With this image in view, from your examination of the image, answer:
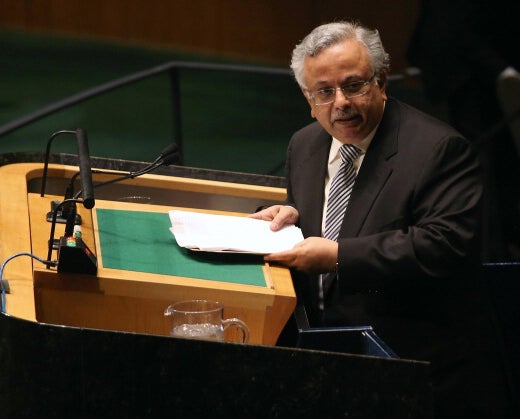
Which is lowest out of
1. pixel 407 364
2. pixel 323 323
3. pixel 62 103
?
pixel 323 323

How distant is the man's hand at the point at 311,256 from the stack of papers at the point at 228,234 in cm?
3

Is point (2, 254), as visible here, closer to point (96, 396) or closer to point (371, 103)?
point (96, 396)

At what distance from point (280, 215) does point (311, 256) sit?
0.96ft

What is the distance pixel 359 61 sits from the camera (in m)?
2.77

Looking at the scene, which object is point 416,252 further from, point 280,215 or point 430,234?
point 280,215

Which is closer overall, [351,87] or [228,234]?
[228,234]

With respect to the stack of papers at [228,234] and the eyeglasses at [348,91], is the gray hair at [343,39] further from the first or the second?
the stack of papers at [228,234]

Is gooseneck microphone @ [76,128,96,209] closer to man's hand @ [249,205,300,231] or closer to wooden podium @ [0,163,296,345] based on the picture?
wooden podium @ [0,163,296,345]

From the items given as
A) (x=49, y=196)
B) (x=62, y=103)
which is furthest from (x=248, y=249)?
(x=62, y=103)

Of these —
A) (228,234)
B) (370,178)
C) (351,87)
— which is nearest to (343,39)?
(351,87)

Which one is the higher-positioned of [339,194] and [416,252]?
[339,194]

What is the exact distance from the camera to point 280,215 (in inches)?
113

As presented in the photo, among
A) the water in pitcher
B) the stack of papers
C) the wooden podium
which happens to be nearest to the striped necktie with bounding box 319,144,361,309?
the stack of papers

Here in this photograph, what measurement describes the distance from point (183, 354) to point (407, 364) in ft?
1.43
